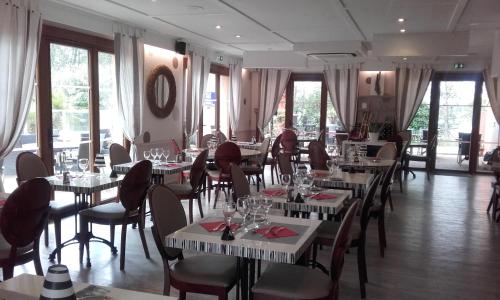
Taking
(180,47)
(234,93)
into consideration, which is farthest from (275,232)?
(234,93)

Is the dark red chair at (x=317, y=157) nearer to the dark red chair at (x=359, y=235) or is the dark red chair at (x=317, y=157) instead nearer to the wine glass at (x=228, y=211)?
the dark red chair at (x=359, y=235)

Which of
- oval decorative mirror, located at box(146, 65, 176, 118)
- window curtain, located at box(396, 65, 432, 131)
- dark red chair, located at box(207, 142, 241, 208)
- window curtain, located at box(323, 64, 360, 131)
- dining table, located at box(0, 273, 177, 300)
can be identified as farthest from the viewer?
window curtain, located at box(323, 64, 360, 131)

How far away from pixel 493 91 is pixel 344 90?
3408 millimetres

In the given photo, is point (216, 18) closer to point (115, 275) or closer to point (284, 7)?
point (284, 7)

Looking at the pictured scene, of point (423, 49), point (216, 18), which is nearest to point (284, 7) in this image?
point (216, 18)

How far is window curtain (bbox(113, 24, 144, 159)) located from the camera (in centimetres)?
669

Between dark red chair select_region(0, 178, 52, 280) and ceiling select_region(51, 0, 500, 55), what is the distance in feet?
10.1

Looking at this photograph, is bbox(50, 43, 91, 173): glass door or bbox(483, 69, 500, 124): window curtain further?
bbox(483, 69, 500, 124): window curtain

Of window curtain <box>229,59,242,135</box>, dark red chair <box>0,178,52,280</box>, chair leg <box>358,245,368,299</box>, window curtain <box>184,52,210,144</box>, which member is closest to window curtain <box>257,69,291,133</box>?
window curtain <box>229,59,242,135</box>

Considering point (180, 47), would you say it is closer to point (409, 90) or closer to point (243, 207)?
point (409, 90)

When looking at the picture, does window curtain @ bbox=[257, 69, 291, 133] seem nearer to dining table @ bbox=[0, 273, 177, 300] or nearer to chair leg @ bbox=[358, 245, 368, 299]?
chair leg @ bbox=[358, 245, 368, 299]

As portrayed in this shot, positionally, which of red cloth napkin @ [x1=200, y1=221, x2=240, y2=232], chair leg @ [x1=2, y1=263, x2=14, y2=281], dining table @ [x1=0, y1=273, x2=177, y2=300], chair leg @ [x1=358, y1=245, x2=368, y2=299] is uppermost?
dining table @ [x1=0, y1=273, x2=177, y2=300]

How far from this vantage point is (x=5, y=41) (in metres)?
4.73

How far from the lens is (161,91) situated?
26.3 feet
